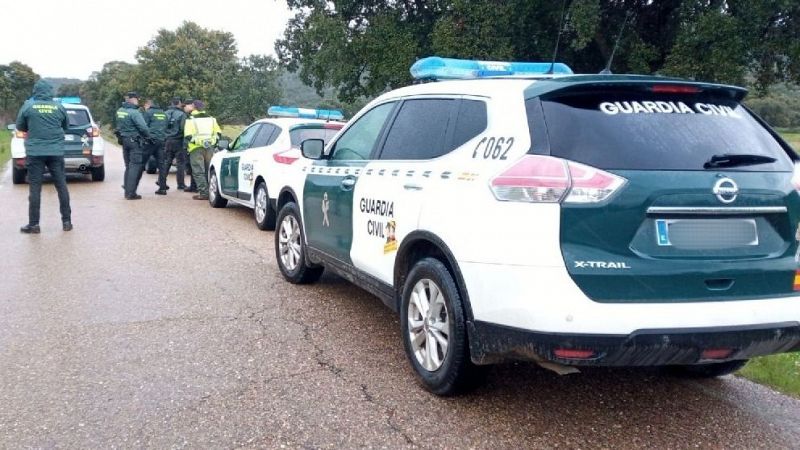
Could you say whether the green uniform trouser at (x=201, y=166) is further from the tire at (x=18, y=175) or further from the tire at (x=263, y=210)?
the tire at (x=18, y=175)

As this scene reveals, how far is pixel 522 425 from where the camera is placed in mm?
3615

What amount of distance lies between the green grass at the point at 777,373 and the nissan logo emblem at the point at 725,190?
1770 mm

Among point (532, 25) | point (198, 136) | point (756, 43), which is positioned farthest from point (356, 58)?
point (756, 43)

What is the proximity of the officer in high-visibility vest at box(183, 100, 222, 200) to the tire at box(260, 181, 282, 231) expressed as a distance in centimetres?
337

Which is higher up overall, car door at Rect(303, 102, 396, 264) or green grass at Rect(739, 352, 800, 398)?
car door at Rect(303, 102, 396, 264)

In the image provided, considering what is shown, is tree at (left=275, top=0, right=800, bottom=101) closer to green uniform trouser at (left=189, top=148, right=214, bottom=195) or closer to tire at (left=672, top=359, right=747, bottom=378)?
green uniform trouser at (left=189, top=148, right=214, bottom=195)

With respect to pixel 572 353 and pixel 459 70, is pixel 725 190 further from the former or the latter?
pixel 459 70

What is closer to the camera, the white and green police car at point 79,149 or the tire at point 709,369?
the tire at point 709,369

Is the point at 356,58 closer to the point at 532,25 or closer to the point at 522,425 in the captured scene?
the point at 532,25

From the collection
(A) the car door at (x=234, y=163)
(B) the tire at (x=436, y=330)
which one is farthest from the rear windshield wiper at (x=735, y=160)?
(A) the car door at (x=234, y=163)

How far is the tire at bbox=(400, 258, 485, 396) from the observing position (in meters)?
3.61

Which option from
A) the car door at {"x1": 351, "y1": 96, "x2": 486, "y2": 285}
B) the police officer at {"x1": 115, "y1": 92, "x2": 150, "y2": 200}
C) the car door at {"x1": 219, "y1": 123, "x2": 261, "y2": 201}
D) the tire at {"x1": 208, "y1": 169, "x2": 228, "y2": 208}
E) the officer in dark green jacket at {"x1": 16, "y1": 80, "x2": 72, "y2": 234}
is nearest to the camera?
the car door at {"x1": 351, "y1": 96, "x2": 486, "y2": 285}

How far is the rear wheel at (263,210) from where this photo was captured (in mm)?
9691

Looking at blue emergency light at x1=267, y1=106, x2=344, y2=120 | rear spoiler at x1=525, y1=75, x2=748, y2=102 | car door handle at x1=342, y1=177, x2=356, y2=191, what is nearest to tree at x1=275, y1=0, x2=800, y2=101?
blue emergency light at x1=267, y1=106, x2=344, y2=120
